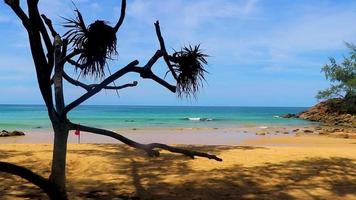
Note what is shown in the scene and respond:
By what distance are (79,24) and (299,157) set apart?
8.45 meters

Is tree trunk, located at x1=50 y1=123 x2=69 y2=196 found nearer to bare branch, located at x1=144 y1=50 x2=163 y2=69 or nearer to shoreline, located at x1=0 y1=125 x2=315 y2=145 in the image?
bare branch, located at x1=144 y1=50 x2=163 y2=69

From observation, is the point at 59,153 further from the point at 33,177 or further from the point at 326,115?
the point at 326,115

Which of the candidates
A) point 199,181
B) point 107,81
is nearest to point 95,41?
point 107,81

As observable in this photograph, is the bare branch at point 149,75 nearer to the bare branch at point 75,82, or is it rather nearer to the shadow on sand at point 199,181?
the bare branch at point 75,82

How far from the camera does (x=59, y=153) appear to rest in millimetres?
7004

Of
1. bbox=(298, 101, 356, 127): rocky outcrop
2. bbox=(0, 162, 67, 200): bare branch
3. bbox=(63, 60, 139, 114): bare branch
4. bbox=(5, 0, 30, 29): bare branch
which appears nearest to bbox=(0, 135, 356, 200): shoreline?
bbox=(0, 162, 67, 200): bare branch

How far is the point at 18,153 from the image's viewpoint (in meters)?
13.6

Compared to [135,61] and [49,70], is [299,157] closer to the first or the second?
[135,61]

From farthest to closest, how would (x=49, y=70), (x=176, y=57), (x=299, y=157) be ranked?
1. (x=299, y=157)
2. (x=176, y=57)
3. (x=49, y=70)

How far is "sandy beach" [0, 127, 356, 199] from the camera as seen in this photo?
28.8 feet

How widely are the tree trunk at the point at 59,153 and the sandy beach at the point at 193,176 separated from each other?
5.27ft

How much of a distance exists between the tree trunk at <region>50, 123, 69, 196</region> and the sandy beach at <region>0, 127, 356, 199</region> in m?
1.61

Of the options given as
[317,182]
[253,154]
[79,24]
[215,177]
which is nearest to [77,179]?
[215,177]

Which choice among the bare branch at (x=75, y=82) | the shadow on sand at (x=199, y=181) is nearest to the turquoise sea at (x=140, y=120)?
the shadow on sand at (x=199, y=181)
